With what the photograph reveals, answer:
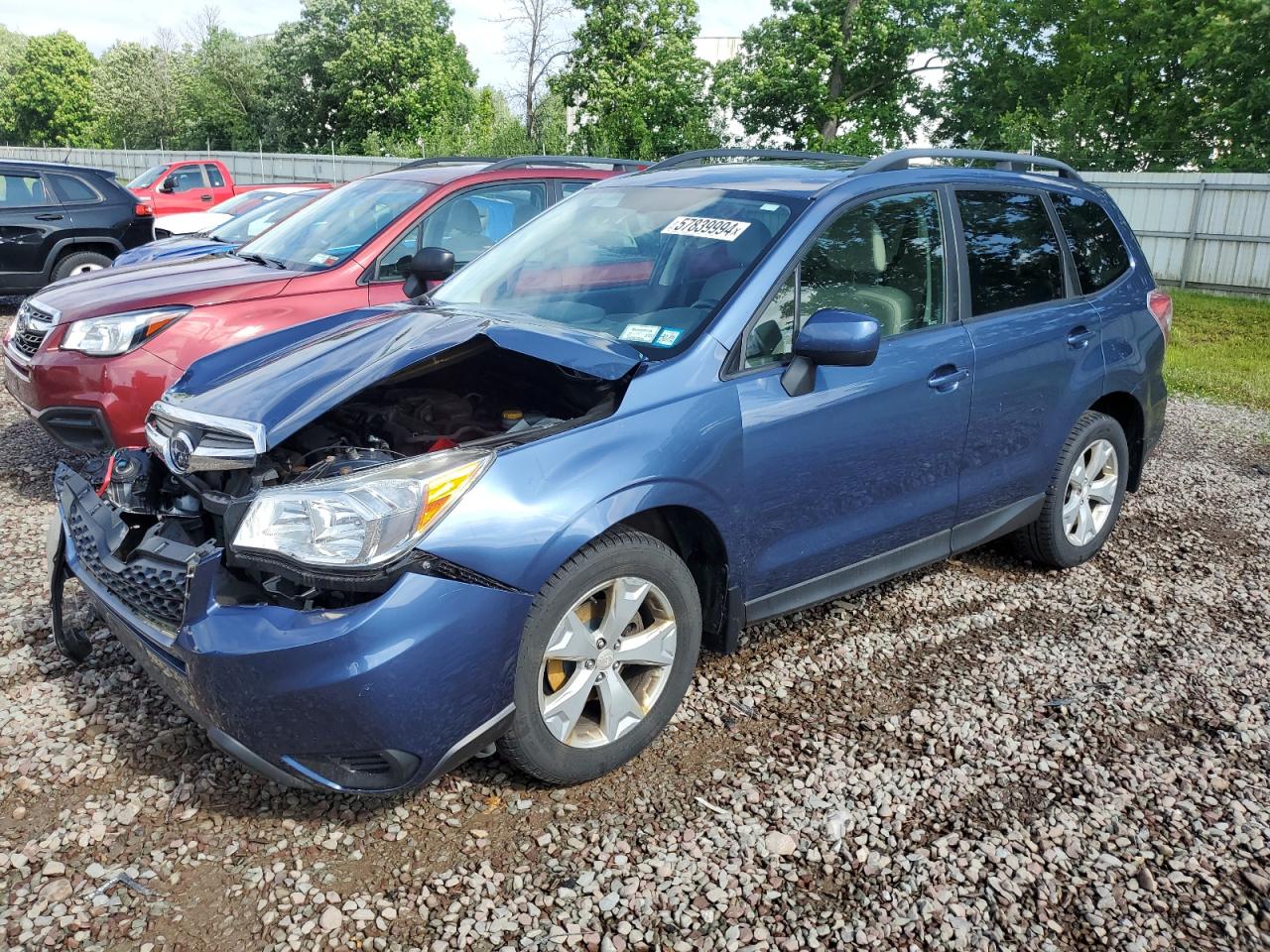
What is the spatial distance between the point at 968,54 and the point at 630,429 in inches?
1384

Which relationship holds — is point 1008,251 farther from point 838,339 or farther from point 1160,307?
point 838,339

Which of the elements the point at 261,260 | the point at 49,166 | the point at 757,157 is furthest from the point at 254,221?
the point at 757,157

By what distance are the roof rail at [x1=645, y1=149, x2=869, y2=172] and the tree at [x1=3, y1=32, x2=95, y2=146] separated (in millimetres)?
76699

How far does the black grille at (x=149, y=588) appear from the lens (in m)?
2.85

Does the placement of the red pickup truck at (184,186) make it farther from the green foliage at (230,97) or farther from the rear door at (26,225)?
the green foliage at (230,97)

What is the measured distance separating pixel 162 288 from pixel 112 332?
419 mm

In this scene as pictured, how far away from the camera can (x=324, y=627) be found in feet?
8.26

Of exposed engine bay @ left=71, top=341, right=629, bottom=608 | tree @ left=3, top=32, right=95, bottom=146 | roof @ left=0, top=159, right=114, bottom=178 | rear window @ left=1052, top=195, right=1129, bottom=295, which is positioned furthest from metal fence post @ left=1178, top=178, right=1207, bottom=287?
tree @ left=3, top=32, right=95, bottom=146

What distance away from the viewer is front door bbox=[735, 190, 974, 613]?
3402mm

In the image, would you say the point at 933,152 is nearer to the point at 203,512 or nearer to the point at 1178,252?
the point at 203,512

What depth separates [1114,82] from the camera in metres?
31.0

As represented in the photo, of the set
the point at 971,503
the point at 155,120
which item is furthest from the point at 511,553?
the point at 155,120

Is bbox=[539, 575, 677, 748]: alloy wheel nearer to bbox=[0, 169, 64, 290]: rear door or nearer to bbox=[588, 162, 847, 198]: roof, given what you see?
bbox=[588, 162, 847, 198]: roof

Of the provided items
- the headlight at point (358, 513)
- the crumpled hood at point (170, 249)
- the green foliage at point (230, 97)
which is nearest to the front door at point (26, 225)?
the crumpled hood at point (170, 249)
